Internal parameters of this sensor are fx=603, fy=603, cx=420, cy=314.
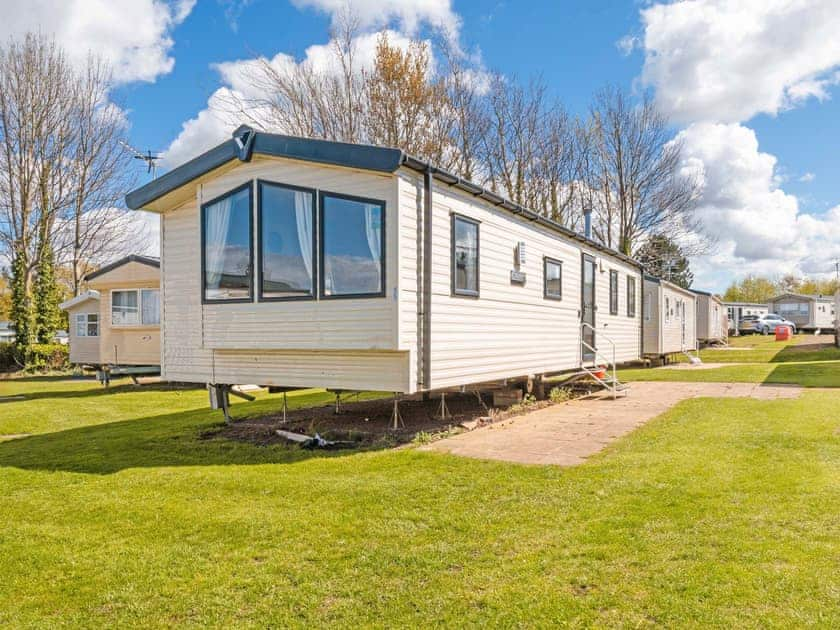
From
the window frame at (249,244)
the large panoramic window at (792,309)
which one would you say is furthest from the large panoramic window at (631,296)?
the large panoramic window at (792,309)

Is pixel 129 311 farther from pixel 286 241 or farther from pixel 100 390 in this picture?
pixel 286 241

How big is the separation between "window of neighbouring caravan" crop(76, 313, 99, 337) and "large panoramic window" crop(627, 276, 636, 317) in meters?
15.7

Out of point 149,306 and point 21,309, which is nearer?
point 149,306

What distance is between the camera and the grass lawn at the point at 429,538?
2.82 meters

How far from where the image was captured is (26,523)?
168 inches

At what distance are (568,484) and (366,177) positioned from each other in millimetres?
3758

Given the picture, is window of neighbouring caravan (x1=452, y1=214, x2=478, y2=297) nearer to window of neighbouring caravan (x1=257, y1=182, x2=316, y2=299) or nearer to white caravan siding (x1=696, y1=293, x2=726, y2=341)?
window of neighbouring caravan (x1=257, y1=182, x2=316, y2=299)

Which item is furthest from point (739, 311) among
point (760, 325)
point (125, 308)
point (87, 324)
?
point (87, 324)

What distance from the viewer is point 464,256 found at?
7.50 metres

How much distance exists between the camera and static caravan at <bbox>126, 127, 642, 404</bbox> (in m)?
6.43

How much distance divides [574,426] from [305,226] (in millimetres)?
4114

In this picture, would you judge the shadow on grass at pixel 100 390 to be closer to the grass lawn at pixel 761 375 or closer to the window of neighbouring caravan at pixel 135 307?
the window of neighbouring caravan at pixel 135 307

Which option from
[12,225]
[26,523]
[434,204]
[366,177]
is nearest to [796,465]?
[434,204]

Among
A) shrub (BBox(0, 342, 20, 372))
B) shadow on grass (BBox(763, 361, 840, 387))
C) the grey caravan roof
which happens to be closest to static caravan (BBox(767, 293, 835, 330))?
shadow on grass (BBox(763, 361, 840, 387))
